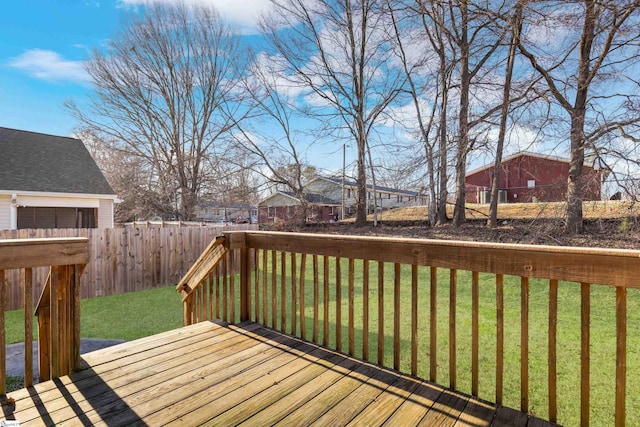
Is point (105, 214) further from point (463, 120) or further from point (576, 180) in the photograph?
point (576, 180)

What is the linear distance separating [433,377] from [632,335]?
328 cm

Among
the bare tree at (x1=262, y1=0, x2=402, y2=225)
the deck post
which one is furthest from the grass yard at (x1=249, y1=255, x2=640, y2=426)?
the bare tree at (x1=262, y1=0, x2=402, y2=225)

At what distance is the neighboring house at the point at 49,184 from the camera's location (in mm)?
9500

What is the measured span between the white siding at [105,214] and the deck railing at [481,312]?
369 inches

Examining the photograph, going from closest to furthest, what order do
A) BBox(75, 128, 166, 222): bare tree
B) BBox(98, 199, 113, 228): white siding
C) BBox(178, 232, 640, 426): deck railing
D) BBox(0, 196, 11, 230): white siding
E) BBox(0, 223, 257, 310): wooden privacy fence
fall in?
BBox(178, 232, 640, 426): deck railing
BBox(0, 223, 257, 310): wooden privacy fence
BBox(0, 196, 11, 230): white siding
BBox(98, 199, 113, 228): white siding
BBox(75, 128, 166, 222): bare tree

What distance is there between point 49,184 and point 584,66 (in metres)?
14.1

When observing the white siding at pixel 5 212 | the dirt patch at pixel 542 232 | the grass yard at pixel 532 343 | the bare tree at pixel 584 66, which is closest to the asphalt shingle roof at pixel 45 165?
the white siding at pixel 5 212

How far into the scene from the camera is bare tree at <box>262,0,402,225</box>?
35.2 feet

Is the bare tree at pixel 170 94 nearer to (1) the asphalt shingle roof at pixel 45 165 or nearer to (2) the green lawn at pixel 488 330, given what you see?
(1) the asphalt shingle roof at pixel 45 165

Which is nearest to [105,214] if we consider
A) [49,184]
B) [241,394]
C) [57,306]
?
[49,184]

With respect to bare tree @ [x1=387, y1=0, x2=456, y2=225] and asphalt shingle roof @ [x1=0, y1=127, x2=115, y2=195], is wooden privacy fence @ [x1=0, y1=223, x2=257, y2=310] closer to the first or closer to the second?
asphalt shingle roof @ [x1=0, y1=127, x2=115, y2=195]

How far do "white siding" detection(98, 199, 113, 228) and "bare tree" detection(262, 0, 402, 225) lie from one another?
25.6 feet

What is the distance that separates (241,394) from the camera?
195 cm

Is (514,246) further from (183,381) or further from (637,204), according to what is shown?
(637,204)
